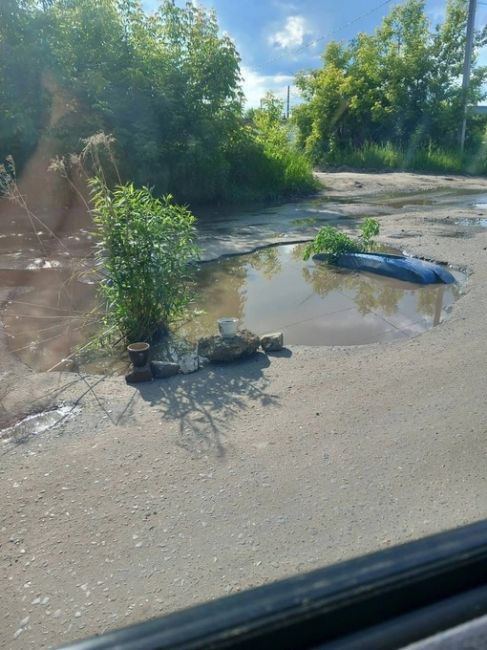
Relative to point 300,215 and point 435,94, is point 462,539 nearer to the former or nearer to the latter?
point 300,215

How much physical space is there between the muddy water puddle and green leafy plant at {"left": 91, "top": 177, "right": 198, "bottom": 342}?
2.71 feet

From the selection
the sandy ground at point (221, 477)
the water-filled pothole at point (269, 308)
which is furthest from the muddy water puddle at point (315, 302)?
the sandy ground at point (221, 477)

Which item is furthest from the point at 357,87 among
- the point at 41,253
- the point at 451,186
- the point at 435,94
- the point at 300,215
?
the point at 41,253

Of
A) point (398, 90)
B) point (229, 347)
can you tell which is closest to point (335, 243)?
point (229, 347)

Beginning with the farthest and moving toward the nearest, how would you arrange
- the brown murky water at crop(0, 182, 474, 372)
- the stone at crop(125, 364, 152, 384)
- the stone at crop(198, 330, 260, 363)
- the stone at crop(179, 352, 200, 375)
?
the brown murky water at crop(0, 182, 474, 372) < the stone at crop(198, 330, 260, 363) < the stone at crop(179, 352, 200, 375) < the stone at crop(125, 364, 152, 384)

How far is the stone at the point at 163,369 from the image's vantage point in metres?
4.28

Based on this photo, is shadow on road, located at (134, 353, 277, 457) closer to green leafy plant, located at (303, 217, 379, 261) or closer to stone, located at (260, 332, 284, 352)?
stone, located at (260, 332, 284, 352)

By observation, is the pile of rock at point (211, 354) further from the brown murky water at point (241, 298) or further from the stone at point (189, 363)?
the brown murky water at point (241, 298)

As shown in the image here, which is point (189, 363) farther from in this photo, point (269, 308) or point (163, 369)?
point (269, 308)

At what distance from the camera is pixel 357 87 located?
94.8 feet

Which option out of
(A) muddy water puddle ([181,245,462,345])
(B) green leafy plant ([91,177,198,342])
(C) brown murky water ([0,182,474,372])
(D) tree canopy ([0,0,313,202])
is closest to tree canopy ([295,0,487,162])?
(D) tree canopy ([0,0,313,202])

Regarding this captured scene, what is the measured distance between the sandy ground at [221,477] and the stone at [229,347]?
0.46ft

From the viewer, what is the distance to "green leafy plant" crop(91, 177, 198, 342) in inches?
185

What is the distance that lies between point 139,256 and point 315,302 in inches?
109
